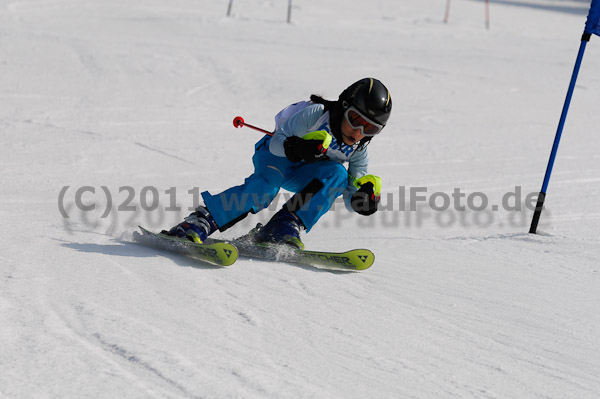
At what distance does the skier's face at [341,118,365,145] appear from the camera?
4219mm

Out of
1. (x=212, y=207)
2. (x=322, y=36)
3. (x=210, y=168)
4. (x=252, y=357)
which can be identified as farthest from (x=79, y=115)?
(x=322, y=36)

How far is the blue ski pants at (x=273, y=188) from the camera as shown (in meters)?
4.13

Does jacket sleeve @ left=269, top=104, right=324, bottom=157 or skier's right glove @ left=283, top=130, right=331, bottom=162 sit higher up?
jacket sleeve @ left=269, top=104, right=324, bottom=157

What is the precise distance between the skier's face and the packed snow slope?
2.55 ft

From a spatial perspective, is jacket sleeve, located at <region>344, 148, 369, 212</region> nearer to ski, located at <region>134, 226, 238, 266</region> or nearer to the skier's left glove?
the skier's left glove

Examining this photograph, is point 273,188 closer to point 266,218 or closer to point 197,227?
point 197,227

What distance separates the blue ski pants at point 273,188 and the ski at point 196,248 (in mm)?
325

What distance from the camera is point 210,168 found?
22.4ft

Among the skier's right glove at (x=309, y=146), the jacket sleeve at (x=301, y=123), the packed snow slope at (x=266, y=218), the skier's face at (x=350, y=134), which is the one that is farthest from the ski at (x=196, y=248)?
the skier's face at (x=350, y=134)

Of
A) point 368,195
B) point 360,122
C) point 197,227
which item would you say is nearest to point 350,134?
point 360,122

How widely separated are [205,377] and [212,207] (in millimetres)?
1853

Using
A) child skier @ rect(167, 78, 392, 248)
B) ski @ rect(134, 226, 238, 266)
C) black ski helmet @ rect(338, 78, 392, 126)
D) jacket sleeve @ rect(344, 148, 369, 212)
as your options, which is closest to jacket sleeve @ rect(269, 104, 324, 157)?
child skier @ rect(167, 78, 392, 248)

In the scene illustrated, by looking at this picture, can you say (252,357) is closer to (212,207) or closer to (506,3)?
(212,207)

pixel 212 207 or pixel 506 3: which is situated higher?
pixel 506 3
